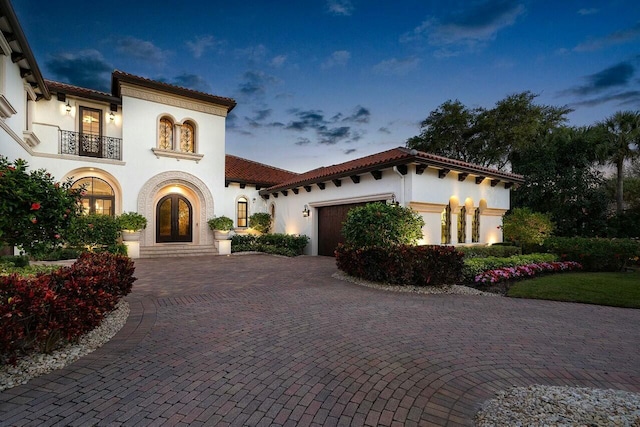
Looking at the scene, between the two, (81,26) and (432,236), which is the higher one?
(81,26)

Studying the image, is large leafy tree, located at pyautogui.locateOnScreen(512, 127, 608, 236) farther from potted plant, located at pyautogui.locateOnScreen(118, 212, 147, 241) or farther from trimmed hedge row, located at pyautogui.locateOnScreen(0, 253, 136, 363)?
potted plant, located at pyautogui.locateOnScreen(118, 212, 147, 241)

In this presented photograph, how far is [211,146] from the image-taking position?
663 inches

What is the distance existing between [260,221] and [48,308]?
1514cm

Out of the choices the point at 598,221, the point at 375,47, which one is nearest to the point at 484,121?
the point at 598,221

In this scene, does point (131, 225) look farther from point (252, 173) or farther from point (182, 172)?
point (252, 173)

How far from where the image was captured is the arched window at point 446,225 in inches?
481

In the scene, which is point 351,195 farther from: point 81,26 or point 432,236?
point 81,26

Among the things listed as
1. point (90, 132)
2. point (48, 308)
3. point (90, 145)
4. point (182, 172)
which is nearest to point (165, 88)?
point (90, 132)

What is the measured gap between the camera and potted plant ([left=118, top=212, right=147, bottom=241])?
1349cm

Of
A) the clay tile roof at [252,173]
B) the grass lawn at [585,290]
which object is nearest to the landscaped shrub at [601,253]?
the grass lawn at [585,290]

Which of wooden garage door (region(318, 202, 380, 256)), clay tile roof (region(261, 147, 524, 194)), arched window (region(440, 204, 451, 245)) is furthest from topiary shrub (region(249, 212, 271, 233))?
arched window (region(440, 204, 451, 245))

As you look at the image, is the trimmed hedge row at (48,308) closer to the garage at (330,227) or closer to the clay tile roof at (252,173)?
the garage at (330,227)

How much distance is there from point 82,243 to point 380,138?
2048 centimetres

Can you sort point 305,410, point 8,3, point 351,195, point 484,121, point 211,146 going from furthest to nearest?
1. point 484,121
2. point 211,146
3. point 351,195
4. point 8,3
5. point 305,410
